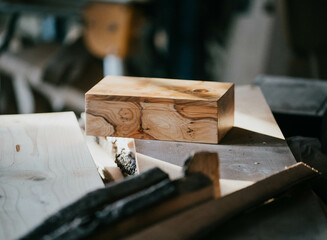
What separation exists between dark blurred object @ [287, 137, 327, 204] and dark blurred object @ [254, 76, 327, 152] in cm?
15

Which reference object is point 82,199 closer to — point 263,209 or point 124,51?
point 263,209

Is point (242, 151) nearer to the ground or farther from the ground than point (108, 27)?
nearer to the ground

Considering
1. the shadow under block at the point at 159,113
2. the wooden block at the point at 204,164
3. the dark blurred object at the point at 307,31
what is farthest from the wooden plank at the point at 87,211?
the dark blurred object at the point at 307,31

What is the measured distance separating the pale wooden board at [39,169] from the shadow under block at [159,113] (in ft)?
0.41

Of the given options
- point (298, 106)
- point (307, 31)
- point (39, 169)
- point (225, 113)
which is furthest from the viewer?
point (307, 31)

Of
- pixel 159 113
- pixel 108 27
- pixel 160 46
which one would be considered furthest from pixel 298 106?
pixel 160 46

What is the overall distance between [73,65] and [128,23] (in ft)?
2.13

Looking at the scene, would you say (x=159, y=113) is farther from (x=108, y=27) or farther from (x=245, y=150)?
(x=108, y=27)

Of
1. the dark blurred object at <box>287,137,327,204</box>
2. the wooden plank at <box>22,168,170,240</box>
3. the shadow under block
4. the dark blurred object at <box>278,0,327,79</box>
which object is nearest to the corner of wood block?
the shadow under block

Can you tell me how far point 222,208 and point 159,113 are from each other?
23.1 inches

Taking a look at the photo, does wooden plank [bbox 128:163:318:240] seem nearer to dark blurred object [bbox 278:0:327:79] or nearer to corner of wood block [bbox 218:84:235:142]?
corner of wood block [bbox 218:84:235:142]

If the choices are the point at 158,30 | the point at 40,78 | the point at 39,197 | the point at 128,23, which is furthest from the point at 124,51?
the point at 39,197

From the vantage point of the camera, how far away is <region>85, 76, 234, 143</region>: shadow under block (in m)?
1.55

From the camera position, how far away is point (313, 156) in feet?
5.61
